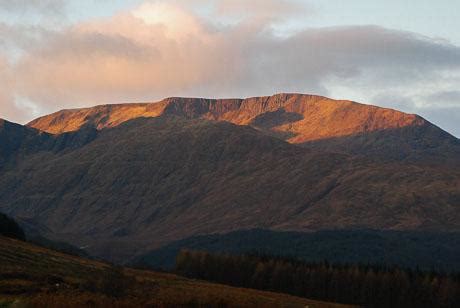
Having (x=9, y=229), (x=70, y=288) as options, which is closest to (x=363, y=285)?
(x=9, y=229)

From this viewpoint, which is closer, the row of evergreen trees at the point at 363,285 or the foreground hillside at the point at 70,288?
the foreground hillside at the point at 70,288

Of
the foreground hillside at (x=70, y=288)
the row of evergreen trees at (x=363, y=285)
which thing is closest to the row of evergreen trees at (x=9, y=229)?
the foreground hillside at (x=70, y=288)

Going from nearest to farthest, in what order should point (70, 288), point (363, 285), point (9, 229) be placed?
point (70, 288)
point (9, 229)
point (363, 285)

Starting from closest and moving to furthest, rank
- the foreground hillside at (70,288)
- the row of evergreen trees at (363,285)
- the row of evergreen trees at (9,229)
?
the foreground hillside at (70,288) < the row of evergreen trees at (9,229) < the row of evergreen trees at (363,285)

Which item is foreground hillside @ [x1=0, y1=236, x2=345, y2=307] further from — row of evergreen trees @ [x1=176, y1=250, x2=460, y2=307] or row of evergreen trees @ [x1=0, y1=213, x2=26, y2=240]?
row of evergreen trees @ [x1=176, y1=250, x2=460, y2=307]

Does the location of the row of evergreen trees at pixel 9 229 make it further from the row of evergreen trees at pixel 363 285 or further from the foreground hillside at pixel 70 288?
the row of evergreen trees at pixel 363 285

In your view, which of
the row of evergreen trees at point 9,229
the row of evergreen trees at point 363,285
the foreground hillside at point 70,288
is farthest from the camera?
the row of evergreen trees at point 363,285

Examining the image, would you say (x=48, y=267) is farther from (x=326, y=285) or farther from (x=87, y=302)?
(x=326, y=285)

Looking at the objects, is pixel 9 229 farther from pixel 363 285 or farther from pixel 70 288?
pixel 70 288

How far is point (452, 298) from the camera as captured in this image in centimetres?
17988

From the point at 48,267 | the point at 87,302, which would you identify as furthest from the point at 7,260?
the point at 87,302

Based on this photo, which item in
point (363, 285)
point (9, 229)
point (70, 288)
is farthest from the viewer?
point (363, 285)

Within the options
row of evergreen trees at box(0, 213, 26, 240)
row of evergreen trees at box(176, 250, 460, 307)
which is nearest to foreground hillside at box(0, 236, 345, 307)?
row of evergreen trees at box(0, 213, 26, 240)

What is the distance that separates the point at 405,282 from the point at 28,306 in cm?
15445
